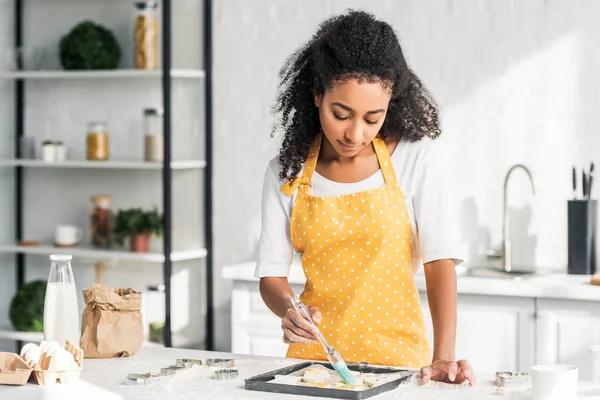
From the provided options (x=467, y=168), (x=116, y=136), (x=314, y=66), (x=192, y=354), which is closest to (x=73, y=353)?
(x=192, y=354)

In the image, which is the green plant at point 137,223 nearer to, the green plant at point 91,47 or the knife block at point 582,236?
the green plant at point 91,47

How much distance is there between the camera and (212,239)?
15.6 ft

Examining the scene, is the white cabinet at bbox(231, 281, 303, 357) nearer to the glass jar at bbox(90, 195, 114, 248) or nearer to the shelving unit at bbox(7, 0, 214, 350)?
the shelving unit at bbox(7, 0, 214, 350)

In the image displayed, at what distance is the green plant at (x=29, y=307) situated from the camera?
4.92 metres

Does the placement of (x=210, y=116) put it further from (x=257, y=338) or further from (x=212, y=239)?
(x=257, y=338)

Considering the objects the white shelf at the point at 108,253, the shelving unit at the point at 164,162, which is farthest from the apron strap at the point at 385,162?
the white shelf at the point at 108,253

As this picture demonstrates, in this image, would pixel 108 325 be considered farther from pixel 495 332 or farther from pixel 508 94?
pixel 508 94

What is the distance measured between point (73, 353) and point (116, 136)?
2933 mm

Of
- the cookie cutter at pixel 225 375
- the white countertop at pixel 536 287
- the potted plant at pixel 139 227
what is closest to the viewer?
the cookie cutter at pixel 225 375

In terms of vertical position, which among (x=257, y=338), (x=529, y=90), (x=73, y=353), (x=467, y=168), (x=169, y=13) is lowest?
(x=257, y=338)

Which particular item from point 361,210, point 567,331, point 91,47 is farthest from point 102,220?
point 361,210

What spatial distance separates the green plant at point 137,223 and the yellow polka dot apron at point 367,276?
2406 mm

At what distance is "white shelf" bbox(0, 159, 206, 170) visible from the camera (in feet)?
15.2

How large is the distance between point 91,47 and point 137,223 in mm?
888
